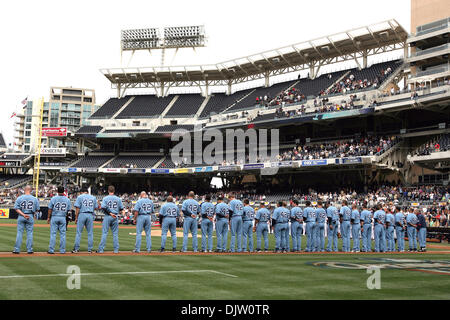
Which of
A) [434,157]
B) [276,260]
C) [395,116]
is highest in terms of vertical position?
[395,116]

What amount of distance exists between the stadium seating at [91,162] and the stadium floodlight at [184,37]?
56.0 ft

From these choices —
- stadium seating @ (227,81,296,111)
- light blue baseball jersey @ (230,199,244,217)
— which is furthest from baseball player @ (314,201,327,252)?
stadium seating @ (227,81,296,111)

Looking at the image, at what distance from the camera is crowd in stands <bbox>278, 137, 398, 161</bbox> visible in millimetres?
37438

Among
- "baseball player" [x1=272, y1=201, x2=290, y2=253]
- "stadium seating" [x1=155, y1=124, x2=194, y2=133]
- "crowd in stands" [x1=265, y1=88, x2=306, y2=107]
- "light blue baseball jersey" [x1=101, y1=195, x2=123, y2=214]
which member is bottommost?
"baseball player" [x1=272, y1=201, x2=290, y2=253]

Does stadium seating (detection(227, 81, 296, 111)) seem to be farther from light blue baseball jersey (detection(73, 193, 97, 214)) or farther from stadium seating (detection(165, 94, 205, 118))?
light blue baseball jersey (detection(73, 193, 97, 214))

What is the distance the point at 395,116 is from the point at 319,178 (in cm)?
1009

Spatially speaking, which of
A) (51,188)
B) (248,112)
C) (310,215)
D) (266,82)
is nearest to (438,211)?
(310,215)

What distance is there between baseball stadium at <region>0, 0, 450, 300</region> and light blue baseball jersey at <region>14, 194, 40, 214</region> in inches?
1.6

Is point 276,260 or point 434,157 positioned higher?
point 434,157

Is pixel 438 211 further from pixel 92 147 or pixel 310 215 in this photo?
pixel 92 147

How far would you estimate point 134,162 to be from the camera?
55656mm

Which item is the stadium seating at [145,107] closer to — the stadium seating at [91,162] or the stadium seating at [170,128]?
the stadium seating at [170,128]

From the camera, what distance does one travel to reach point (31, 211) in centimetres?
1332

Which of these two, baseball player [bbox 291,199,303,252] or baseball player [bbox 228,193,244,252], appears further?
baseball player [bbox 291,199,303,252]
